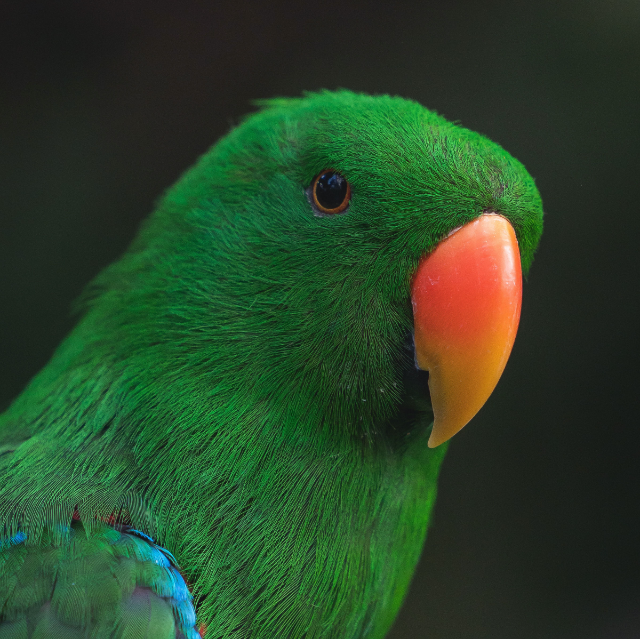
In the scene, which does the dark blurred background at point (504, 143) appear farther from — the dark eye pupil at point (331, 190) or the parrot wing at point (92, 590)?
the parrot wing at point (92, 590)

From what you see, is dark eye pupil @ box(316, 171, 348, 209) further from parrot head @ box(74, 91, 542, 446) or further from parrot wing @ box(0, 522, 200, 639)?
parrot wing @ box(0, 522, 200, 639)

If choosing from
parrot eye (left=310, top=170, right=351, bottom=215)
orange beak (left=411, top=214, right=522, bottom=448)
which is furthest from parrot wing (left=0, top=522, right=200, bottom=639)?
parrot eye (left=310, top=170, right=351, bottom=215)

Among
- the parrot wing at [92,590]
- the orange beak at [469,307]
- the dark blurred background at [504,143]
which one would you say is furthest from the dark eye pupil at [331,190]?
the dark blurred background at [504,143]

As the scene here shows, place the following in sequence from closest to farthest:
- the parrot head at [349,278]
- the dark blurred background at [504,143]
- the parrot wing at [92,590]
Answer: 1. the parrot wing at [92,590]
2. the parrot head at [349,278]
3. the dark blurred background at [504,143]

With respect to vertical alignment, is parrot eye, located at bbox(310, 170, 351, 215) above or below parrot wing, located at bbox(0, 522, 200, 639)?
above

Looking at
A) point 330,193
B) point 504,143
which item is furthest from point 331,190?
point 504,143

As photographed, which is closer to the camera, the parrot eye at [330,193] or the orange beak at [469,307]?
the orange beak at [469,307]

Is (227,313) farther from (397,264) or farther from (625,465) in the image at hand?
(625,465)
